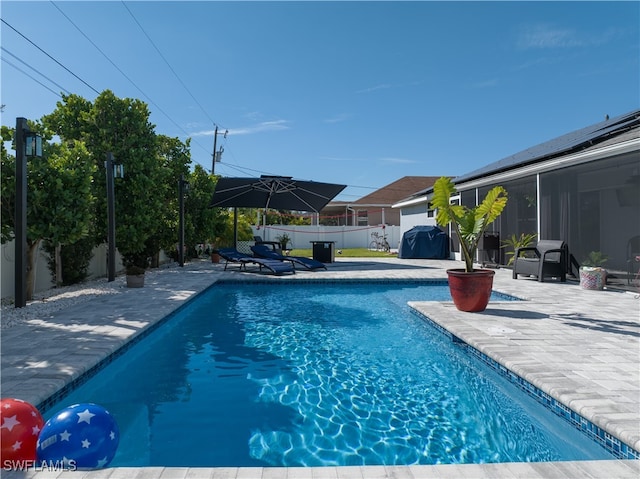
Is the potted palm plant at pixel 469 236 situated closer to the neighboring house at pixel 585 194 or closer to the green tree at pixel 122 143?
the neighboring house at pixel 585 194

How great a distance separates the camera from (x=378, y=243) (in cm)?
2644

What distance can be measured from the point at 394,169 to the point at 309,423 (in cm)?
3933

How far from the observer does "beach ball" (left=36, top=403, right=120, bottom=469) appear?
2.33 metres

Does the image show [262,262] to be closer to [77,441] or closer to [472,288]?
[472,288]

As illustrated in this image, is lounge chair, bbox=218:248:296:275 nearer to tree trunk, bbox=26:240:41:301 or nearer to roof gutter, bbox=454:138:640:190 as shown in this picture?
tree trunk, bbox=26:240:41:301

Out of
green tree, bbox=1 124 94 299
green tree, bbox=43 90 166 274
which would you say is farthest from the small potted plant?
green tree, bbox=43 90 166 274

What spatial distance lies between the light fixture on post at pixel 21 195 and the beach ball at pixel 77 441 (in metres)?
5.57

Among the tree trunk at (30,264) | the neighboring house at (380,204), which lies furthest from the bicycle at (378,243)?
the tree trunk at (30,264)

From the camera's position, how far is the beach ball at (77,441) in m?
2.33

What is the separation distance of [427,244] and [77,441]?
56.8 ft

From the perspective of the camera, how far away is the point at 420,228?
18.9 meters

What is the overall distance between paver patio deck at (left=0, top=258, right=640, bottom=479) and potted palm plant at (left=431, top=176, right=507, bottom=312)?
0.92 feet

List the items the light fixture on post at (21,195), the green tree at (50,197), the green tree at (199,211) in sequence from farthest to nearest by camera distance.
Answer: the green tree at (199,211)
the green tree at (50,197)
the light fixture on post at (21,195)

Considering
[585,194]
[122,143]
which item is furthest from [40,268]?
[585,194]
